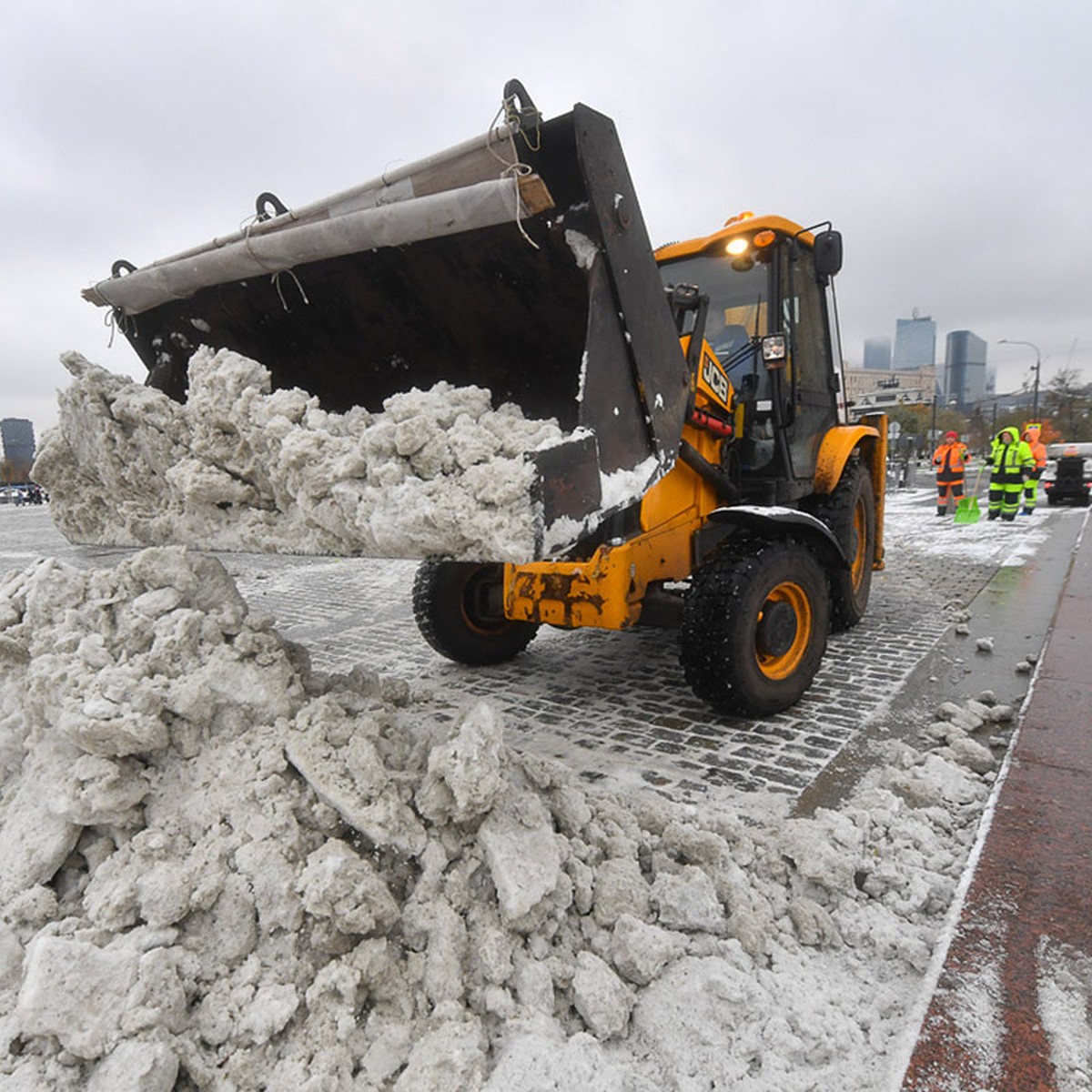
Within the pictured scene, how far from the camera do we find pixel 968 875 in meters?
2.19

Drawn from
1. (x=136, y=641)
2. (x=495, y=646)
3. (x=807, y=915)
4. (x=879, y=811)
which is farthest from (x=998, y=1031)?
(x=495, y=646)

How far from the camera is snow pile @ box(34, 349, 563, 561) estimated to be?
2162 millimetres

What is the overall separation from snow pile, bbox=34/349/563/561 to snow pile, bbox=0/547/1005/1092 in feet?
1.06

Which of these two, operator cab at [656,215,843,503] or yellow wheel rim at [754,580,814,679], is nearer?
yellow wheel rim at [754,580,814,679]

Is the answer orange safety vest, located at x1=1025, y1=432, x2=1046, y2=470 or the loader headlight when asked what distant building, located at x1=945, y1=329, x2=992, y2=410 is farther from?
the loader headlight

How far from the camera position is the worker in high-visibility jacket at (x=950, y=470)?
45.5 ft

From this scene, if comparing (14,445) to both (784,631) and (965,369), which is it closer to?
(784,631)

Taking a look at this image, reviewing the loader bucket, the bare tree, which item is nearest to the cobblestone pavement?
the loader bucket

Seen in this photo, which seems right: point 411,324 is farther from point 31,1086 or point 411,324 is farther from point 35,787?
point 31,1086

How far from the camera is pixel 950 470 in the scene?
1397 centimetres

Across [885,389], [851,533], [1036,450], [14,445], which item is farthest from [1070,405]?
[14,445]

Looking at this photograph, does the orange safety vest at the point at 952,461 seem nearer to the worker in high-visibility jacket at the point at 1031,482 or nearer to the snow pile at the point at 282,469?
the worker in high-visibility jacket at the point at 1031,482

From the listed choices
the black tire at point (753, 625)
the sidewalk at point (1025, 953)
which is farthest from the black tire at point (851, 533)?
the sidewalk at point (1025, 953)

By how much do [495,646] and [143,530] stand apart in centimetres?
253
